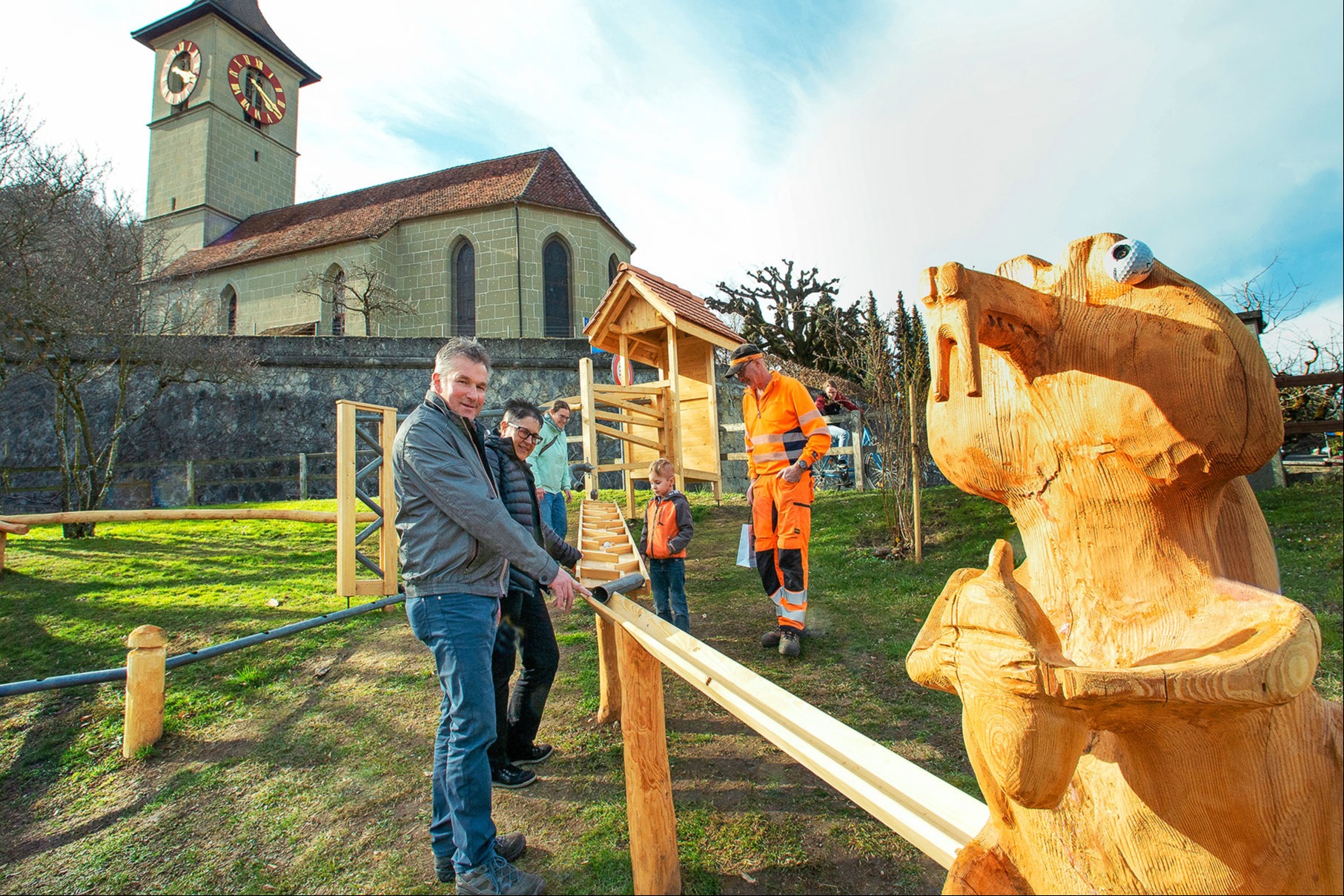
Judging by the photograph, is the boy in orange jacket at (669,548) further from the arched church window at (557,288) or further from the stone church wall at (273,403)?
the arched church window at (557,288)

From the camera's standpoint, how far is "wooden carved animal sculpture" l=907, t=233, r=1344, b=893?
2.23ft

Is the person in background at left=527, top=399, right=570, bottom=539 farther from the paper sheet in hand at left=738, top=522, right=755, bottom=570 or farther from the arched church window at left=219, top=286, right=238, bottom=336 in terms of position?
the arched church window at left=219, top=286, right=238, bottom=336

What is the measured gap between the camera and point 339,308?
23.7m

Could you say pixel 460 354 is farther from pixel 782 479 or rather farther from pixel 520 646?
pixel 782 479

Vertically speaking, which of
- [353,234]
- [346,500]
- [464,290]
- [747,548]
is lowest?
[747,548]

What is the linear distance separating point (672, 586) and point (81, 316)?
13.2 m

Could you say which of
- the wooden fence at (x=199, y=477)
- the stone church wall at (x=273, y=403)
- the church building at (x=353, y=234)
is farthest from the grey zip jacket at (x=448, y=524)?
the church building at (x=353, y=234)

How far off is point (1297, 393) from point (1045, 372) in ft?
39.3

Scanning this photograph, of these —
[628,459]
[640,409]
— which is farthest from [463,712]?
[628,459]

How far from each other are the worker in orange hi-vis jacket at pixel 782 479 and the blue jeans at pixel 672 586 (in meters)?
0.56

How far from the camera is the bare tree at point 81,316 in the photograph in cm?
1102

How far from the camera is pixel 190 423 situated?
53.2ft

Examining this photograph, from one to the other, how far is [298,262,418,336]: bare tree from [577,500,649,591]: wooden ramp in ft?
61.6

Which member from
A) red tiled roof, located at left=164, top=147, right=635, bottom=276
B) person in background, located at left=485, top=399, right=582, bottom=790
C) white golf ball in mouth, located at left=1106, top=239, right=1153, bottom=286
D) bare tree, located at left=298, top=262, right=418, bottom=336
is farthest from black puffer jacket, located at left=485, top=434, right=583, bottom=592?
red tiled roof, located at left=164, top=147, right=635, bottom=276
